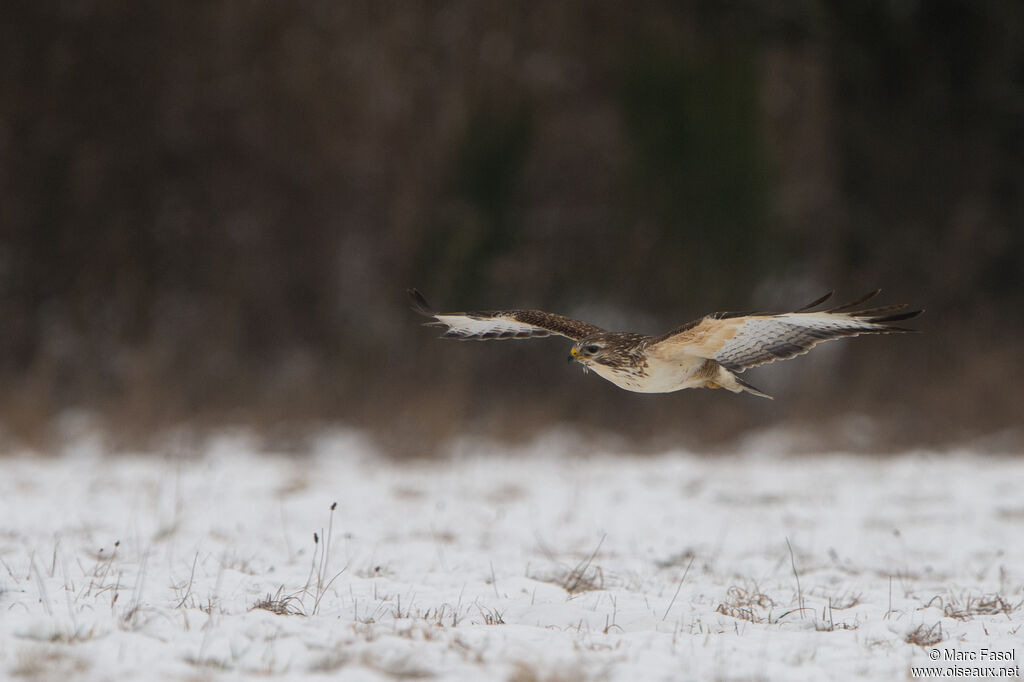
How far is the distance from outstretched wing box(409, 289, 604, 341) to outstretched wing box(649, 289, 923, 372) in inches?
22.9

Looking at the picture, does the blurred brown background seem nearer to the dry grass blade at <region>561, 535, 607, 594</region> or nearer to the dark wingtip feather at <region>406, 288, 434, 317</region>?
the dark wingtip feather at <region>406, 288, 434, 317</region>

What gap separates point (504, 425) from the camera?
1225 centimetres

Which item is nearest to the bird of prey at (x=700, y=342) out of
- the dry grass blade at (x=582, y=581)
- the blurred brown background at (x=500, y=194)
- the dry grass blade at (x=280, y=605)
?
the dry grass blade at (x=582, y=581)

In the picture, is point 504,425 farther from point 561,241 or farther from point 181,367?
point 181,367

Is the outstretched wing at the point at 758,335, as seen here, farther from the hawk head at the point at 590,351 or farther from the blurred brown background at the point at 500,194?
the blurred brown background at the point at 500,194

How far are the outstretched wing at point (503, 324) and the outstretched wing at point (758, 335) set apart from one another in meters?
0.58

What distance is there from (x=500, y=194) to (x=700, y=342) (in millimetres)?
9146

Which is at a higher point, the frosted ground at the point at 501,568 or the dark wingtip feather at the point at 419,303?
the dark wingtip feather at the point at 419,303

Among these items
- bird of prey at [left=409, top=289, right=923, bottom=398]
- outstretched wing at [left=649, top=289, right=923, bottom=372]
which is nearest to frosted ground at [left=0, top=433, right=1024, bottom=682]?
bird of prey at [left=409, top=289, right=923, bottom=398]

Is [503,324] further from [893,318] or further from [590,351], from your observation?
[893,318]

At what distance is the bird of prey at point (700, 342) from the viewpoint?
15.2ft

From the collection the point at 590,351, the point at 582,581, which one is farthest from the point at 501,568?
the point at 590,351

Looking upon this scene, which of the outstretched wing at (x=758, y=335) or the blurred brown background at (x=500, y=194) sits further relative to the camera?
the blurred brown background at (x=500, y=194)

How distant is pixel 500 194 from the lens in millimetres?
13734
